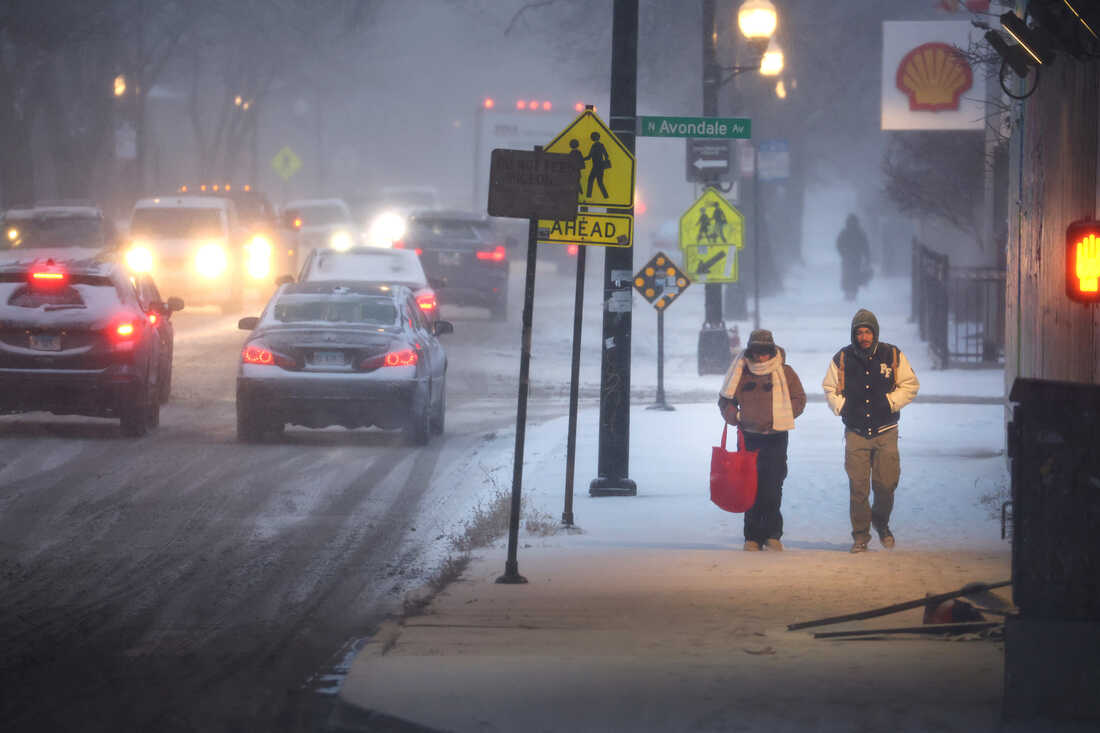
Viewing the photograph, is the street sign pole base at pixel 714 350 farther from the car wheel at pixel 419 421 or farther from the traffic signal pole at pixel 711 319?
the car wheel at pixel 419 421

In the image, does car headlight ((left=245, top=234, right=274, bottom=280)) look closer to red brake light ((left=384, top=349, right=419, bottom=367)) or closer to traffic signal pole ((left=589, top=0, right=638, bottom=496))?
red brake light ((left=384, top=349, right=419, bottom=367))

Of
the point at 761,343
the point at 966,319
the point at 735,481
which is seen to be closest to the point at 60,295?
the point at 761,343

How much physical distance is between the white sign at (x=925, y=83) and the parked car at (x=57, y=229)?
13.5 metres

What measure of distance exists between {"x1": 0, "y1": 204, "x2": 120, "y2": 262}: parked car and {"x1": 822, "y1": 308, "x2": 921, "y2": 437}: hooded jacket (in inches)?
826

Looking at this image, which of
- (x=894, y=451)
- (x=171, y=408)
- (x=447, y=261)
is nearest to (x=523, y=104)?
(x=447, y=261)

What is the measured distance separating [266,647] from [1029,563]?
142 inches

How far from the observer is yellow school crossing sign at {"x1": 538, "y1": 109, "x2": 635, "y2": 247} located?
11.3 metres

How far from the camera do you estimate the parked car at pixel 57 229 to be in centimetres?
3053

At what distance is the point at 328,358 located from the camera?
16.5 metres

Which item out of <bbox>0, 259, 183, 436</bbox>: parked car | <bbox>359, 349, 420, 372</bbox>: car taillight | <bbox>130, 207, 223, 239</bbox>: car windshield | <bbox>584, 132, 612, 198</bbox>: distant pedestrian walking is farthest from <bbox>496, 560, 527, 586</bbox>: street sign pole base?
<bbox>130, 207, 223, 239</bbox>: car windshield

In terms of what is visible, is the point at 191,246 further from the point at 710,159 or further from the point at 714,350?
the point at 710,159

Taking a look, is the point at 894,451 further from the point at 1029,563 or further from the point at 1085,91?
the point at 1029,563

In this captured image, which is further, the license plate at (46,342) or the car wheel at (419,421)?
the car wheel at (419,421)

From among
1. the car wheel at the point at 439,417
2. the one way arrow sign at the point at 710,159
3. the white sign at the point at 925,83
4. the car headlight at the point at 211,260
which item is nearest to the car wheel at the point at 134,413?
the car wheel at the point at 439,417
